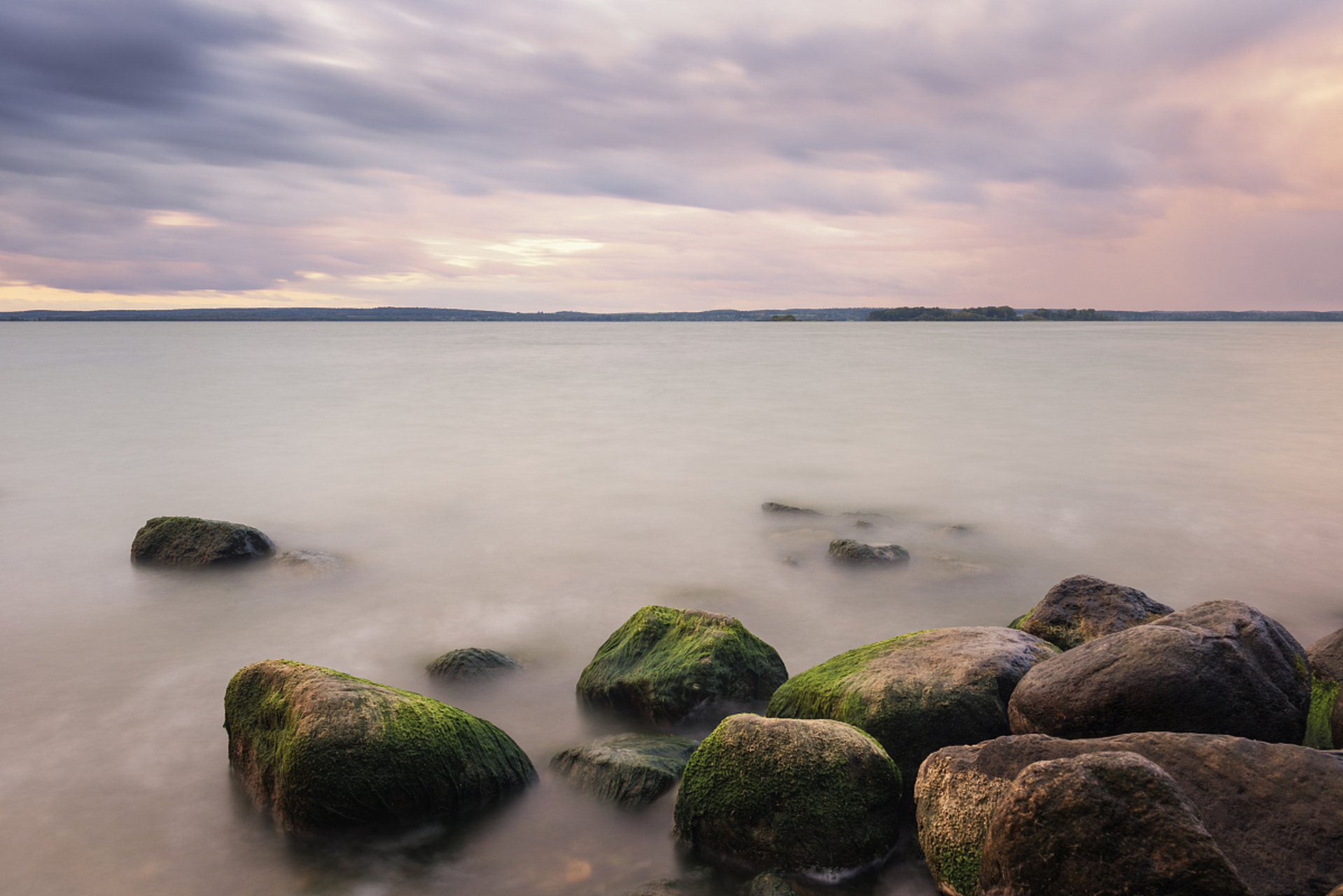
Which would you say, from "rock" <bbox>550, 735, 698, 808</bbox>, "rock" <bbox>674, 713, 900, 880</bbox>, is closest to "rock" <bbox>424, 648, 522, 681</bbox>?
"rock" <bbox>550, 735, 698, 808</bbox>

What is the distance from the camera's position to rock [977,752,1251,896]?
247 centimetres

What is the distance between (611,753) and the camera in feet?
14.8

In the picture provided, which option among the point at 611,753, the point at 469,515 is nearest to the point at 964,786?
the point at 611,753

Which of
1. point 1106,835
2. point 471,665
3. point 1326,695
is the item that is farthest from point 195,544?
point 1326,695

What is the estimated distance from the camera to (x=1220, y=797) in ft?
9.68

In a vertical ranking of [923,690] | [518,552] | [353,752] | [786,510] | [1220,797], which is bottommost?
[518,552]

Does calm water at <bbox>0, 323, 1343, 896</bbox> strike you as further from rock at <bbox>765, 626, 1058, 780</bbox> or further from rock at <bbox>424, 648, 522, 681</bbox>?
rock at <bbox>765, 626, 1058, 780</bbox>

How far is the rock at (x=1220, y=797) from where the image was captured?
2.73 metres

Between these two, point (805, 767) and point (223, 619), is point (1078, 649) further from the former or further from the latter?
point (223, 619)

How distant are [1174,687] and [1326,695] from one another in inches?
47.8

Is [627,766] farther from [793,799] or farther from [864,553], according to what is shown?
[864,553]

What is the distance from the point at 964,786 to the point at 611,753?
1951mm

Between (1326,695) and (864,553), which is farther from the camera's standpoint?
(864,553)

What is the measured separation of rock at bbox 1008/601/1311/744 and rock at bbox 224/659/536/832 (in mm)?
2725
